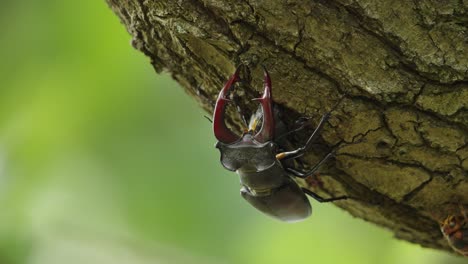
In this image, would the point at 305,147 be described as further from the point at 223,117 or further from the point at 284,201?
the point at 284,201

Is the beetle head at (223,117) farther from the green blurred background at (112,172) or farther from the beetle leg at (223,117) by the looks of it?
the green blurred background at (112,172)

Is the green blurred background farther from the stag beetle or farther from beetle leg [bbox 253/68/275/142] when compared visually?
beetle leg [bbox 253/68/275/142]

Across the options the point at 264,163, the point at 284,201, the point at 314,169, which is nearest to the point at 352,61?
the point at 314,169

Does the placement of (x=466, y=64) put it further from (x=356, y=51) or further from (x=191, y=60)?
Result: (x=191, y=60)

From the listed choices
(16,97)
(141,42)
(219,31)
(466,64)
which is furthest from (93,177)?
(466,64)

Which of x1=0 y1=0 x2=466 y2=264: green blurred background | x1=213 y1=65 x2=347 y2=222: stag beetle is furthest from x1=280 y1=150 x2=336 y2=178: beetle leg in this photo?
x1=0 y1=0 x2=466 y2=264: green blurred background

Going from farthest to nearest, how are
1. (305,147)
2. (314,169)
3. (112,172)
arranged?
(112,172) < (314,169) < (305,147)


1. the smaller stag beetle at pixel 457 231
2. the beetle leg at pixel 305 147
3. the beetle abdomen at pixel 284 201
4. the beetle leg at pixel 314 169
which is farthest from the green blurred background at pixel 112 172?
the beetle leg at pixel 305 147
